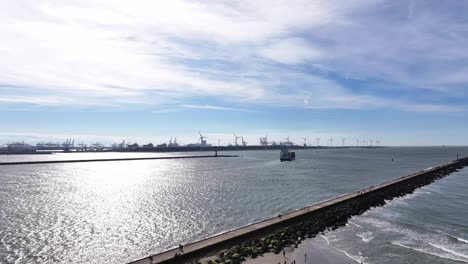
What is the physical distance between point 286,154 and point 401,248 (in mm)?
120062

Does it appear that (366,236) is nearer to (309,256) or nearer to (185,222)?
(309,256)

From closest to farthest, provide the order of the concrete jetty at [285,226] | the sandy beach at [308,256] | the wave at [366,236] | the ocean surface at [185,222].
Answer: the concrete jetty at [285,226]
the sandy beach at [308,256]
the ocean surface at [185,222]
the wave at [366,236]

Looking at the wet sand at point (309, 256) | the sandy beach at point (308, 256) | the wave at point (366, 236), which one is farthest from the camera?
the wave at point (366, 236)

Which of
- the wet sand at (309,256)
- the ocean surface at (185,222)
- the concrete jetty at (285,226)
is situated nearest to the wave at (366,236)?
the ocean surface at (185,222)

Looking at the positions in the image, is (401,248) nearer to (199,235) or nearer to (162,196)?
(199,235)

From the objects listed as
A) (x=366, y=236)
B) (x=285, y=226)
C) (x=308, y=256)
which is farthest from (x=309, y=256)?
(x=366, y=236)

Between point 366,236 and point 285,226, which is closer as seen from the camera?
point 366,236

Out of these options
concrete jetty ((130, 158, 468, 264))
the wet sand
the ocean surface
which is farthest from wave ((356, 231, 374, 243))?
the wet sand

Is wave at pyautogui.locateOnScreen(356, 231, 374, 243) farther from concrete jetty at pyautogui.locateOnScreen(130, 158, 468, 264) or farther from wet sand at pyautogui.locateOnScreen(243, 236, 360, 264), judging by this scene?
wet sand at pyautogui.locateOnScreen(243, 236, 360, 264)

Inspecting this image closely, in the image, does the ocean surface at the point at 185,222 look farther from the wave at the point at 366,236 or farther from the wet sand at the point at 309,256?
the wet sand at the point at 309,256

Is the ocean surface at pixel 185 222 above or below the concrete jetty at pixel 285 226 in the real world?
below

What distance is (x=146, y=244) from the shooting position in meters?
24.3

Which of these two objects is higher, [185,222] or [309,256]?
[185,222]

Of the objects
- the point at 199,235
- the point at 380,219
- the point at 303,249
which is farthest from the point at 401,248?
the point at 199,235
